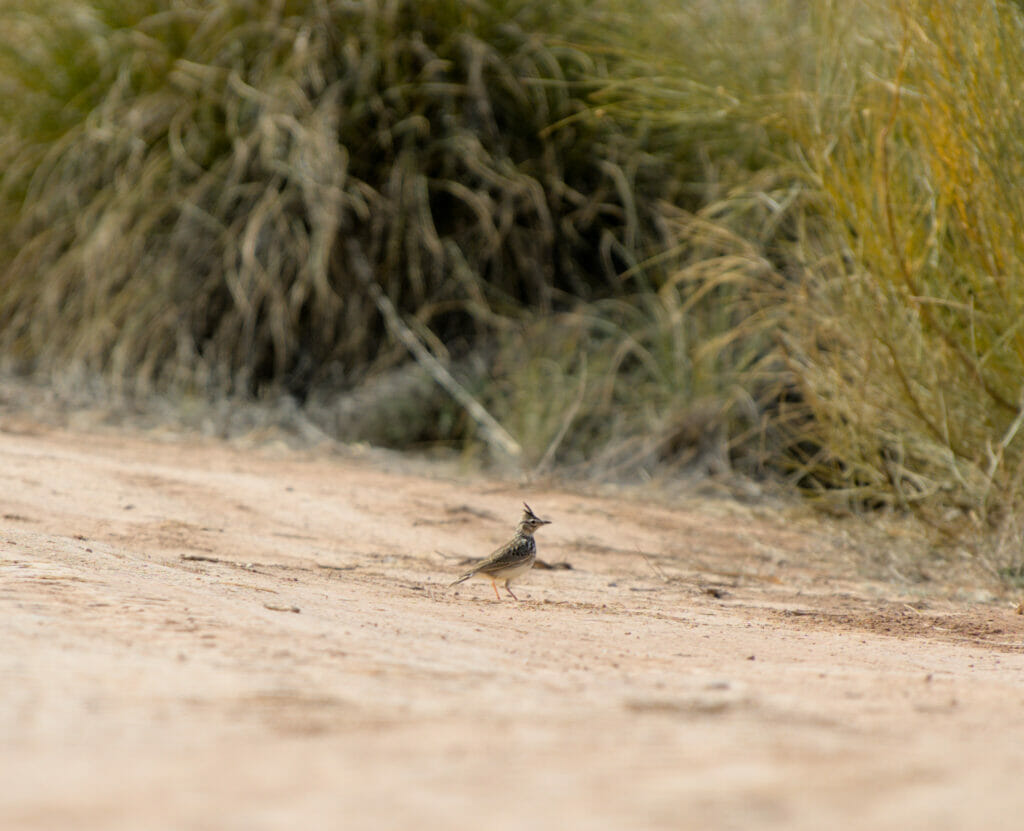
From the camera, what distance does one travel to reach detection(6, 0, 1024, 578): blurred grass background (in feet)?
23.9

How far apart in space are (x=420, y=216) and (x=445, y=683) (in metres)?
5.81

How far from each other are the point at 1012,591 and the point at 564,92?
4.66 m

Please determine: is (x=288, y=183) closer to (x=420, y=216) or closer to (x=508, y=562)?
(x=420, y=216)

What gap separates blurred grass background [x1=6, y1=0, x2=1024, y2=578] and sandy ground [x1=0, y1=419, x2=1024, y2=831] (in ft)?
7.64

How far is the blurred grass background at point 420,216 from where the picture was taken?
23.9ft

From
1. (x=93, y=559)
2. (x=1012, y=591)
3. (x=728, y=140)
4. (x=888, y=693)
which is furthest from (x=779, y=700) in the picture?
(x=728, y=140)

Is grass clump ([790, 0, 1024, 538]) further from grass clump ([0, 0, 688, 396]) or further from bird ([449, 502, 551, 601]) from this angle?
grass clump ([0, 0, 688, 396])

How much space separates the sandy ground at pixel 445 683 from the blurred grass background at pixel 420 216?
7.64 ft

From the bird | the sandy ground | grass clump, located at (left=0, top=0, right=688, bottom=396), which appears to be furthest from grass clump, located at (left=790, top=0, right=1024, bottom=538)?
grass clump, located at (left=0, top=0, right=688, bottom=396)

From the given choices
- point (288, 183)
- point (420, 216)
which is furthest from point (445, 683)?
point (288, 183)

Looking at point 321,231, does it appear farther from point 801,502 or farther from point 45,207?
point 801,502

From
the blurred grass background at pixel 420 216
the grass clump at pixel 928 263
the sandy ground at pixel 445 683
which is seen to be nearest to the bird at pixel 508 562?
the sandy ground at pixel 445 683

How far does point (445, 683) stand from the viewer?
2305mm

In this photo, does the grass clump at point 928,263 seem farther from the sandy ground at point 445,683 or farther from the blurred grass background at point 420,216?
the blurred grass background at point 420,216
